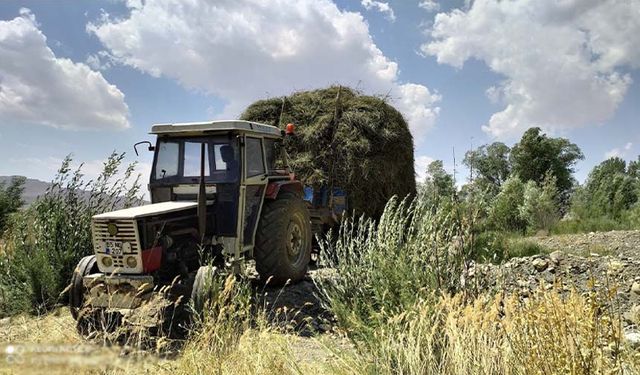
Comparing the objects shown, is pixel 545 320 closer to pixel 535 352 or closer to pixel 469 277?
pixel 535 352

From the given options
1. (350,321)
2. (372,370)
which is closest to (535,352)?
(372,370)

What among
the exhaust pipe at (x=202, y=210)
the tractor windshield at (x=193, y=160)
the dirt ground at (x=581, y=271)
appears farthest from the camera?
the tractor windshield at (x=193, y=160)

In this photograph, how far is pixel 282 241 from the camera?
6105 millimetres

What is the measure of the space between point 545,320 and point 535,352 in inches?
7.4

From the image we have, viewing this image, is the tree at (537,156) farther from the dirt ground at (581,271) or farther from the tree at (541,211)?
the dirt ground at (581,271)

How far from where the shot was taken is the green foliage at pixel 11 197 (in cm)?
1309

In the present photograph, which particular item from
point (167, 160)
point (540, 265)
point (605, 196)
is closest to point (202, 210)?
point (167, 160)

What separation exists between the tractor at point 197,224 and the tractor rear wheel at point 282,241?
13 millimetres

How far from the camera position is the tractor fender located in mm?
6335

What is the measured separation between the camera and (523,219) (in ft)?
59.7

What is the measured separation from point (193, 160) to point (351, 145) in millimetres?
3443

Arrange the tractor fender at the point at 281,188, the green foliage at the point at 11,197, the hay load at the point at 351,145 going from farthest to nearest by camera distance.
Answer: the green foliage at the point at 11,197 → the hay load at the point at 351,145 → the tractor fender at the point at 281,188

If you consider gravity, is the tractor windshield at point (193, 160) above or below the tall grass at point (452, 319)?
above

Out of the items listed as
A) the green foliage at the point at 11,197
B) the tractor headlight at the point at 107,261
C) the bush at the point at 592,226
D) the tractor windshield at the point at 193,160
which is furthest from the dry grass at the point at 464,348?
the bush at the point at 592,226
